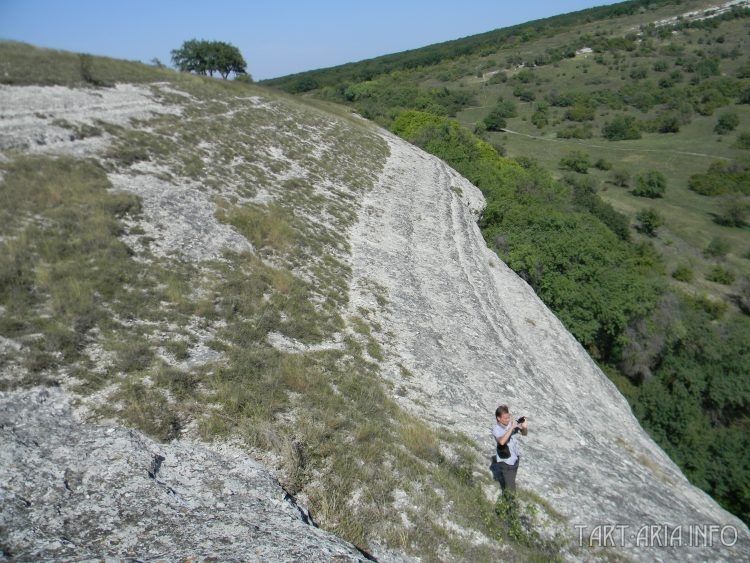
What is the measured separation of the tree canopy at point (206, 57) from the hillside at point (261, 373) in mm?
60372

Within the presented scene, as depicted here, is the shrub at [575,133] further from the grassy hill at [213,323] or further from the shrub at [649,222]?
the grassy hill at [213,323]

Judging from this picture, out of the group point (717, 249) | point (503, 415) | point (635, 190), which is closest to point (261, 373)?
point (503, 415)

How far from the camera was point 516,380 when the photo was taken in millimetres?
15562

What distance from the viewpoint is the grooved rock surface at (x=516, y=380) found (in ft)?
34.1

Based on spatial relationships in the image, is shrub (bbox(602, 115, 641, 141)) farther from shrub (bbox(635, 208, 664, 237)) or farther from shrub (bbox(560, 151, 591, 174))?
shrub (bbox(635, 208, 664, 237))

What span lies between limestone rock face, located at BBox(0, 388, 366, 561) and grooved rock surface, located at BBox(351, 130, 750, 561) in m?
5.32

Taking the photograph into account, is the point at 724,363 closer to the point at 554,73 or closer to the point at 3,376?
the point at 3,376

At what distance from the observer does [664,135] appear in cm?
11556

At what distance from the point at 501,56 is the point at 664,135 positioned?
4085 inches

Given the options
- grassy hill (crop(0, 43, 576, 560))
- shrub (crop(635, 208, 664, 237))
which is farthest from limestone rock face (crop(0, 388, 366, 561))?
shrub (crop(635, 208, 664, 237))

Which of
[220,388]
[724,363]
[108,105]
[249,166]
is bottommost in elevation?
[724,363]

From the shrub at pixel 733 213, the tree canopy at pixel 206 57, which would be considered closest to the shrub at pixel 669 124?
the shrub at pixel 733 213

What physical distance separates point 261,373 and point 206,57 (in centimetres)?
8305

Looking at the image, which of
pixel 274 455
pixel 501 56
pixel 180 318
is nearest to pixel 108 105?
pixel 180 318
